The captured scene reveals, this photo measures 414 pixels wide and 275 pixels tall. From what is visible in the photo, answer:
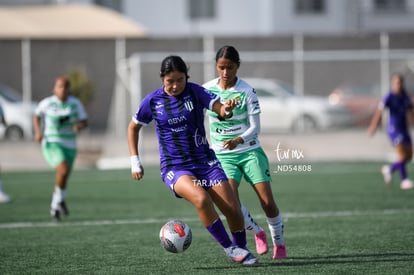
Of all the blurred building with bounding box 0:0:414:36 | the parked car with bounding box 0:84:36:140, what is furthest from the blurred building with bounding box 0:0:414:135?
the parked car with bounding box 0:84:36:140

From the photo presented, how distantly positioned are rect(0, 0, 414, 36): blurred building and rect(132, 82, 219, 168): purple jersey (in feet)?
116

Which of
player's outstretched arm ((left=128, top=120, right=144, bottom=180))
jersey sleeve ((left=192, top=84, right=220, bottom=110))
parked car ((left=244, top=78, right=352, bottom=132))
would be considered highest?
jersey sleeve ((left=192, top=84, right=220, bottom=110))

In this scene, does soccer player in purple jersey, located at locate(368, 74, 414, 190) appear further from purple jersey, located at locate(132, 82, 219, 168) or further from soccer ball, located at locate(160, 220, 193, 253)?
soccer ball, located at locate(160, 220, 193, 253)

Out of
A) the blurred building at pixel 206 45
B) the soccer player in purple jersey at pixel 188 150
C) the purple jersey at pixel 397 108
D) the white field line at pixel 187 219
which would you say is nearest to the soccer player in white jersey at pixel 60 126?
the white field line at pixel 187 219

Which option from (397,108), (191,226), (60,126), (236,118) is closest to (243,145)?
(236,118)

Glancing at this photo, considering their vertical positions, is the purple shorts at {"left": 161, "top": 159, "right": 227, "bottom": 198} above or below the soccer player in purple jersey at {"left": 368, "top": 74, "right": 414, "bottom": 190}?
above

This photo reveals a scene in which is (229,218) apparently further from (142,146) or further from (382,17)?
(382,17)

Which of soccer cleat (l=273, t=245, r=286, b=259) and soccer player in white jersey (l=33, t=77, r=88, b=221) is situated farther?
soccer player in white jersey (l=33, t=77, r=88, b=221)

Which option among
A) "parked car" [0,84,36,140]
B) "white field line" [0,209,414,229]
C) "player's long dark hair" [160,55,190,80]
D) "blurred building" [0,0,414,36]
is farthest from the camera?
"blurred building" [0,0,414,36]

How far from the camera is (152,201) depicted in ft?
50.6

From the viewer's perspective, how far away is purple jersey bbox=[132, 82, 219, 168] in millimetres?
8312

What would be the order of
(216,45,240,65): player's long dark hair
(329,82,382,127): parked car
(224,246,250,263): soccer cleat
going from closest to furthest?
(224,246,250,263): soccer cleat
(216,45,240,65): player's long dark hair
(329,82,382,127): parked car

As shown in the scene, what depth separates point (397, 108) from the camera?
16516 millimetres

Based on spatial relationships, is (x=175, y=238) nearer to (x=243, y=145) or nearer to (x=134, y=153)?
(x=134, y=153)
